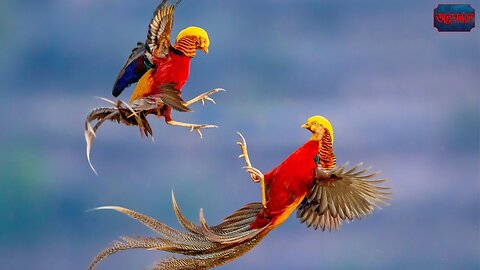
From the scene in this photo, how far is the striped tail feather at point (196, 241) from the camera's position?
3.17 metres

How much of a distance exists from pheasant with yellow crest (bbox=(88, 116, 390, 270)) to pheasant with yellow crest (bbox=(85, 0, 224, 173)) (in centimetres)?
23

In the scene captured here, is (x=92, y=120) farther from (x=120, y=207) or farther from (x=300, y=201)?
(x=300, y=201)

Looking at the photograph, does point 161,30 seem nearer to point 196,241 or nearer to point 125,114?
point 125,114

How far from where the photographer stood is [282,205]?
3.17 m

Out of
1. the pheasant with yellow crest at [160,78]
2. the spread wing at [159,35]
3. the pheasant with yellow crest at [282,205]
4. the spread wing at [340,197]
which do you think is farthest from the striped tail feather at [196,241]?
the spread wing at [159,35]

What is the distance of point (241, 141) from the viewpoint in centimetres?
324

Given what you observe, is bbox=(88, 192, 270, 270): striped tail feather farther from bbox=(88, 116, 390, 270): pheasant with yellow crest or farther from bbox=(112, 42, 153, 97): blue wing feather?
bbox=(112, 42, 153, 97): blue wing feather

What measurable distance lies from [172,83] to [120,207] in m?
0.36

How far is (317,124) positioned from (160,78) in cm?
44
